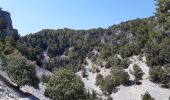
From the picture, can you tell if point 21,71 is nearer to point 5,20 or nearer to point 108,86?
point 5,20

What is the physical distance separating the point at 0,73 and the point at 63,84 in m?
12.7

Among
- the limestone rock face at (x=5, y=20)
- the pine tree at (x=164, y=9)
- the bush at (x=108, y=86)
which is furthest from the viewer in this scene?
the bush at (x=108, y=86)

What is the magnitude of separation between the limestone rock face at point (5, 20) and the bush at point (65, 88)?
86.4 metres

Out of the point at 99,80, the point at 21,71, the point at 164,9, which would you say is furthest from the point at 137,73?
the point at 164,9

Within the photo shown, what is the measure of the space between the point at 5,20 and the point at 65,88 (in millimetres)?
100436

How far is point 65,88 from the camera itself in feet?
275

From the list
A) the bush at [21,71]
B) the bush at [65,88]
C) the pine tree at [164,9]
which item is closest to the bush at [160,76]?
the bush at [65,88]

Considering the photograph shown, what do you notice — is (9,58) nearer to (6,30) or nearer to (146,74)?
(6,30)

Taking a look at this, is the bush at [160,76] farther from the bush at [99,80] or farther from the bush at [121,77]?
the bush at [99,80]

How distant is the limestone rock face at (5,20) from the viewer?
169m

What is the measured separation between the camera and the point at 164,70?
625ft

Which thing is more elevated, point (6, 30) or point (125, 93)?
point (6, 30)

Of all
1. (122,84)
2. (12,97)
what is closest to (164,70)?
(122,84)

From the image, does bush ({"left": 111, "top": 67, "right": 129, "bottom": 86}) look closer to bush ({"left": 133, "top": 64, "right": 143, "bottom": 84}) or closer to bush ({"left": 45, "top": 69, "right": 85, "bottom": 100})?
bush ({"left": 133, "top": 64, "right": 143, "bottom": 84})
